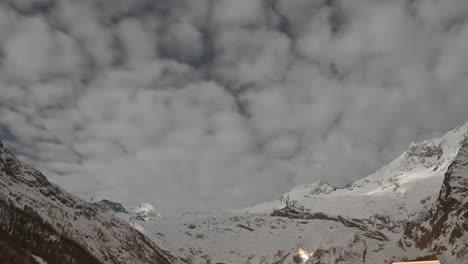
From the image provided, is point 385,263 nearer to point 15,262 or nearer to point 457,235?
point 457,235

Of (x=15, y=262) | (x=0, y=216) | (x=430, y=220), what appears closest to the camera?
(x=15, y=262)

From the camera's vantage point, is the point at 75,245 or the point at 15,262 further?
the point at 75,245

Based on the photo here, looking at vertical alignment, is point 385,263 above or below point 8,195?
below

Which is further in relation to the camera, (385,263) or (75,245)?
(75,245)

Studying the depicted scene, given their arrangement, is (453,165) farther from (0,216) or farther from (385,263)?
(0,216)

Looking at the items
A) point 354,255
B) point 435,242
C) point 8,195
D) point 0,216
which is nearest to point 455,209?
point 435,242

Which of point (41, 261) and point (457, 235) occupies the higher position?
point (457, 235)

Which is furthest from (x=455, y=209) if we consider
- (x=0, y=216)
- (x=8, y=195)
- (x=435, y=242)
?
(x=8, y=195)

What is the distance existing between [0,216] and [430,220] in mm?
148299

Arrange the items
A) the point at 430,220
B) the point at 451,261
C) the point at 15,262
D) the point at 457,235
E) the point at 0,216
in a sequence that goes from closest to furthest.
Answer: the point at 15,262
the point at 451,261
the point at 457,235
the point at 0,216
the point at 430,220

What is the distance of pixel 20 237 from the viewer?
157 meters

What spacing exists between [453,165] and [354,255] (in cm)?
5031

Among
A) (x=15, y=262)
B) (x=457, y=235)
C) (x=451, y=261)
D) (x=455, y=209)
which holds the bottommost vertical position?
(x=15, y=262)

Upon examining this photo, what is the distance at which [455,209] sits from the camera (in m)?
167
